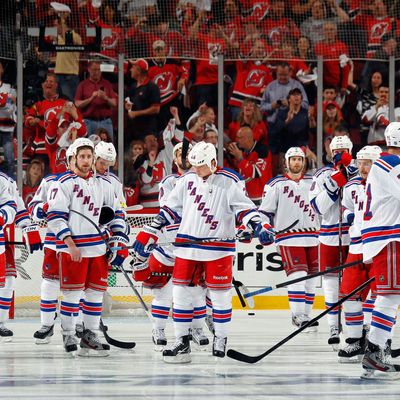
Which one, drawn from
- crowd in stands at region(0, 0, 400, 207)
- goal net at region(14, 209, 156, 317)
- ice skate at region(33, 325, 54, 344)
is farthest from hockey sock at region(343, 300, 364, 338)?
crowd in stands at region(0, 0, 400, 207)

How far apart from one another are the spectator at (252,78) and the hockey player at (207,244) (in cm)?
535

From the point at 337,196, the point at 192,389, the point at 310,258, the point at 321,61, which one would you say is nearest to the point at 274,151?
the point at 321,61

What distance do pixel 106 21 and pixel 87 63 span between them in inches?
22.5

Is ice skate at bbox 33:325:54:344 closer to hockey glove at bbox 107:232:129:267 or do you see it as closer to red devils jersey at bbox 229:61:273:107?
hockey glove at bbox 107:232:129:267

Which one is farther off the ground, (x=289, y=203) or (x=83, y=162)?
(x=83, y=162)

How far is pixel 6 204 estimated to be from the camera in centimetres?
708

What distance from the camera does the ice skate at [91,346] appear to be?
6.30 meters

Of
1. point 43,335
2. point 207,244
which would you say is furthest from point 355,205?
point 43,335

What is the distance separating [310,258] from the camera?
26.9 ft

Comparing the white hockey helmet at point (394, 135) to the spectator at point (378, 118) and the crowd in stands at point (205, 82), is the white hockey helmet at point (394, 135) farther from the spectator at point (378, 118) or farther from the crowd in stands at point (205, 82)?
the spectator at point (378, 118)

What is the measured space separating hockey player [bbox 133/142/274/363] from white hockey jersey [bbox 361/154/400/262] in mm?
848

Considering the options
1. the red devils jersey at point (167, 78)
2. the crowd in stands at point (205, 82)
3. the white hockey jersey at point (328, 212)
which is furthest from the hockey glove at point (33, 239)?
the red devils jersey at point (167, 78)

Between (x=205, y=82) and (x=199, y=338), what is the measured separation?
4.92 meters

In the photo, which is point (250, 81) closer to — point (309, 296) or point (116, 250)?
point (309, 296)
